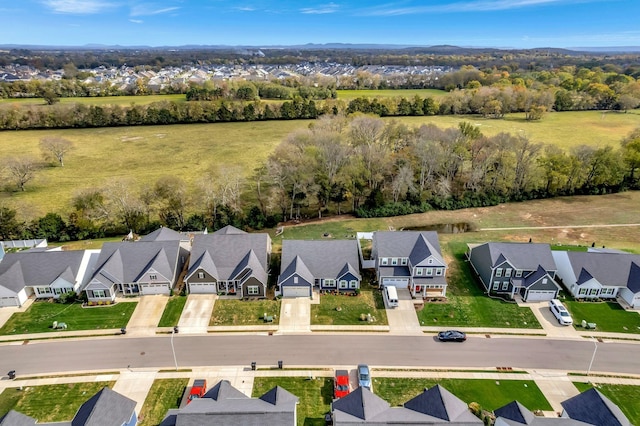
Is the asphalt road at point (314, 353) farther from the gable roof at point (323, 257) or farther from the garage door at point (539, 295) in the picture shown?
the gable roof at point (323, 257)

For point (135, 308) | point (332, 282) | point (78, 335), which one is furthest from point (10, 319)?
point (332, 282)

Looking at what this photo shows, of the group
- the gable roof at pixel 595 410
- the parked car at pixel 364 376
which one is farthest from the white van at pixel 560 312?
the parked car at pixel 364 376

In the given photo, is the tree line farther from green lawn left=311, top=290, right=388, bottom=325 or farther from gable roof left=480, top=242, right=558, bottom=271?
gable roof left=480, top=242, right=558, bottom=271

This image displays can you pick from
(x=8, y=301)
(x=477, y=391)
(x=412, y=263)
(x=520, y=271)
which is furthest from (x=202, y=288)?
(x=520, y=271)

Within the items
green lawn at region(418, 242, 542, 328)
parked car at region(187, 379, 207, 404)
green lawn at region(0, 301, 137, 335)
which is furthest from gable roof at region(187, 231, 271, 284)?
green lawn at region(418, 242, 542, 328)

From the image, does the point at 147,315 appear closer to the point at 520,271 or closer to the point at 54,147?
the point at 520,271

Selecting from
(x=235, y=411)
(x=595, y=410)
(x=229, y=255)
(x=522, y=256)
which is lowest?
(x=595, y=410)
